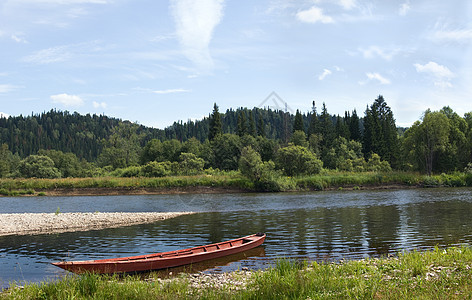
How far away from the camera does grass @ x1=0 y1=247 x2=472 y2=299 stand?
934 cm

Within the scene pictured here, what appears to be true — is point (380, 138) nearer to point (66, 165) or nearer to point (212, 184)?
point (212, 184)

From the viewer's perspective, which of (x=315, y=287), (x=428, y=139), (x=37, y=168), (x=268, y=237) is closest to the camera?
(x=315, y=287)

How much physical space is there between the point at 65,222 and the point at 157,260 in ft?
57.3

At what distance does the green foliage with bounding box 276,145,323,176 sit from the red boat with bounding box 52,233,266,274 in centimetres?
5498

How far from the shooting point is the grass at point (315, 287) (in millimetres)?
9344

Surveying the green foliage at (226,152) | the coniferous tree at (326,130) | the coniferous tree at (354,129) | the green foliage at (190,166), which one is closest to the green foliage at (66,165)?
the green foliage at (226,152)

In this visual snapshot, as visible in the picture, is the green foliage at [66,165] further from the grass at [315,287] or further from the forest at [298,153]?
the grass at [315,287]

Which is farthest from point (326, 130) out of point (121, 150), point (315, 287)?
point (315, 287)

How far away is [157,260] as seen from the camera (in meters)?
16.0

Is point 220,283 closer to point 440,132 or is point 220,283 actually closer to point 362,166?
point 440,132

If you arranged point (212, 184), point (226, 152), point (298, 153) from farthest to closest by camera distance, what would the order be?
point (226, 152), point (298, 153), point (212, 184)

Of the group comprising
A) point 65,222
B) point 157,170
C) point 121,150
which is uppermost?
point 121,150

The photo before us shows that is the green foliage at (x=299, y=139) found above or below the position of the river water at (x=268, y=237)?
above

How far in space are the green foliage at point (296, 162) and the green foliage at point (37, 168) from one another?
57.0m
